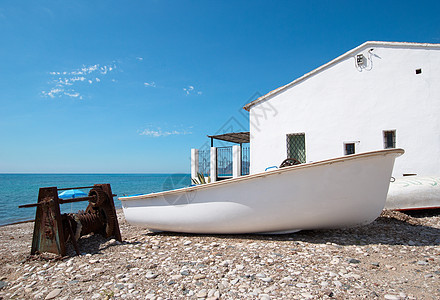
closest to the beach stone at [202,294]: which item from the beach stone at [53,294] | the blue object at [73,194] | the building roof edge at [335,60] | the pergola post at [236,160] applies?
the beach stone at [53,294]

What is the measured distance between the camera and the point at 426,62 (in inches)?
282

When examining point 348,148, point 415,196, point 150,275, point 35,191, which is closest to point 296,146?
point 348,148

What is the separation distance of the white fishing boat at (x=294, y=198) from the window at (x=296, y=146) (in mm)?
5349

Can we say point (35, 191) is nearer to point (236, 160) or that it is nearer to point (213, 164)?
point (213, 164)

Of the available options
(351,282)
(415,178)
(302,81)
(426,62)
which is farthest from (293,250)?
(426,62)

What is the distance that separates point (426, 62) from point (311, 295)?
848cm

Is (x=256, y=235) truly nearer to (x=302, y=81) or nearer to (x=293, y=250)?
(x=293, y=250)

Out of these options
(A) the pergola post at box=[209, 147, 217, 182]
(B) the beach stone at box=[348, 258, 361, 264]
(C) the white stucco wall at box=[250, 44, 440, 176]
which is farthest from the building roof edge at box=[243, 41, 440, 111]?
(B) the beach stone at box=[348, 258, 361, 264]

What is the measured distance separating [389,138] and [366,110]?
1135mm

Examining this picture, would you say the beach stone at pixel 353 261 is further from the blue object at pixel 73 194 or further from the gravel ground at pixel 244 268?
the blue object at pixel 73 194

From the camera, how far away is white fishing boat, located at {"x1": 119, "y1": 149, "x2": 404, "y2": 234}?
309 centimetres

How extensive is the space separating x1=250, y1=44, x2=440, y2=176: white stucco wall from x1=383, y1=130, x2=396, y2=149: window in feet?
0.53

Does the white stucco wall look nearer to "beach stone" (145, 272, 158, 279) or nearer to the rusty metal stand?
the rusty metal stand

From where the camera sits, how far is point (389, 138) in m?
7.57
